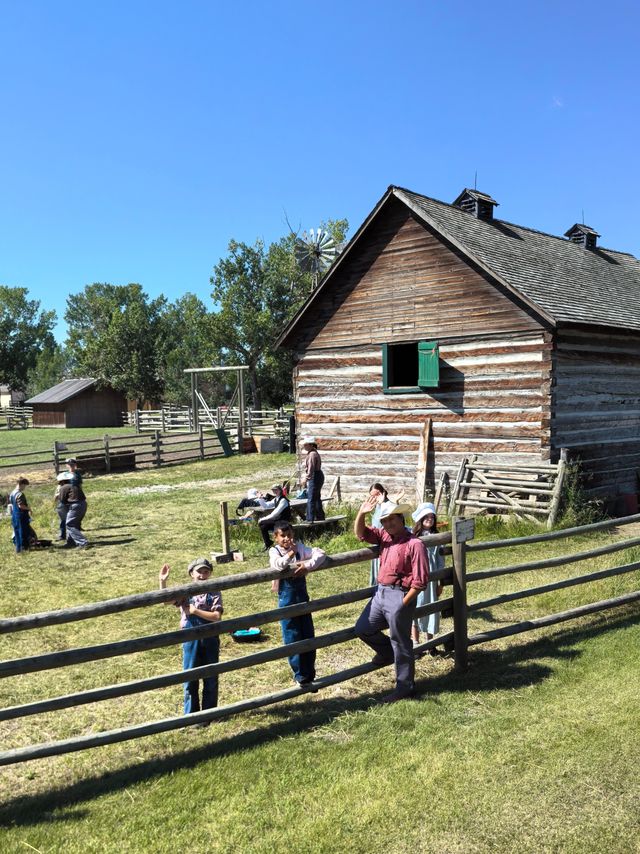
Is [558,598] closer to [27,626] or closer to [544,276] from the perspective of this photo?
[27,626]

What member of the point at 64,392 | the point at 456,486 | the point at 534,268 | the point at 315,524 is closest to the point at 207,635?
the point at 315,524

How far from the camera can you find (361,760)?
16.5ft

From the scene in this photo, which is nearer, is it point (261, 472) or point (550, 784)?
point (550, 784)

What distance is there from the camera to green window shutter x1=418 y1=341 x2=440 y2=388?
1570cm

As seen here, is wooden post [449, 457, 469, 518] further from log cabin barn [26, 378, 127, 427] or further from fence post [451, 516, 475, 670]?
log cabin barn [26, 378, 127, 427]

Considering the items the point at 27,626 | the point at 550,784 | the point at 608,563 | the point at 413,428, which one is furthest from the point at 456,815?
the point at 413,428

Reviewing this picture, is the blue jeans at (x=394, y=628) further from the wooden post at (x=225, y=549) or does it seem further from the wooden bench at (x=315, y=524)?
the wooden bench at (x=315, y=524)

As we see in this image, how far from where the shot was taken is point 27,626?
4.99 m

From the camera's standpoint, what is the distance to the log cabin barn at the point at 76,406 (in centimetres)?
6212

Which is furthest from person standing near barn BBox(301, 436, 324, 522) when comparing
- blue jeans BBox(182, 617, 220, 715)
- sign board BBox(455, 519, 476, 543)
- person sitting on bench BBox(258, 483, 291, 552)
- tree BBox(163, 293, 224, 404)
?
tree BBox(163, 293, 224, 404)

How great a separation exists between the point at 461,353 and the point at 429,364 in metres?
0.73

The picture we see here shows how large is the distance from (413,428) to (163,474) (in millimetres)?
12229

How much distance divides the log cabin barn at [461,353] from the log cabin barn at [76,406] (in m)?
48.3

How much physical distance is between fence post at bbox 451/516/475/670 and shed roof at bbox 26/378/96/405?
58.6m
